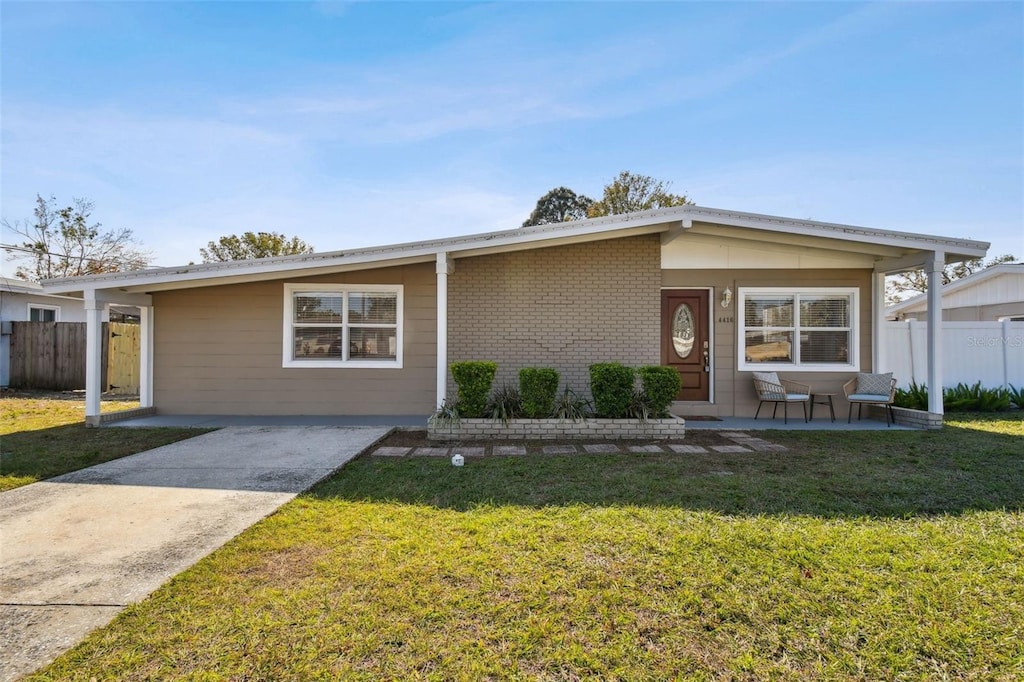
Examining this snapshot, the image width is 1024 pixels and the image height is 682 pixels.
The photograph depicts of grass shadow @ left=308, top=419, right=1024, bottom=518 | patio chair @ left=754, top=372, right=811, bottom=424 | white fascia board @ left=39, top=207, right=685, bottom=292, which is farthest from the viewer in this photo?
patio chair @ left=754, top=372, right=811, bottom=424

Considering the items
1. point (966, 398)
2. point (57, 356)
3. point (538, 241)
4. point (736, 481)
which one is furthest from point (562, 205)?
point (736, 481)

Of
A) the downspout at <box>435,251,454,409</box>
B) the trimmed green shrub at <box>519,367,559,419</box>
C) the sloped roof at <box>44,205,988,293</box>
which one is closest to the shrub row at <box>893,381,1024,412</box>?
the sloped roof at <box>44,205,988,293</box>

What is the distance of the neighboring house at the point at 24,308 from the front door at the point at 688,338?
14.3m

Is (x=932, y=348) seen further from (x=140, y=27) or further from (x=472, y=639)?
(x=140, y=27)

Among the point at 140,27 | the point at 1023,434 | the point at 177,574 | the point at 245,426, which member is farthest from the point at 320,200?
the point at 1023,434

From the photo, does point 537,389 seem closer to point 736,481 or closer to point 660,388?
point 660,388

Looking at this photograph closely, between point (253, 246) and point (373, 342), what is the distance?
89.8 ft

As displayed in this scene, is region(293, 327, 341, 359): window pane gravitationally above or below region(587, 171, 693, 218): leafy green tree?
below

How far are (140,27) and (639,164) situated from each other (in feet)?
71.5

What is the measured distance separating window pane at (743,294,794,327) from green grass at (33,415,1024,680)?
4.66m

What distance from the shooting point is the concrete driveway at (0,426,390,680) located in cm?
237

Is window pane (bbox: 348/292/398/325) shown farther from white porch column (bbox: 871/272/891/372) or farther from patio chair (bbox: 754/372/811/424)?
white porch column (bbox: 871/272/891/372)

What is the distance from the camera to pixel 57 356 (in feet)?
43.4

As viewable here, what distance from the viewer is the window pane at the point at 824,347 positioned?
8867 mm
